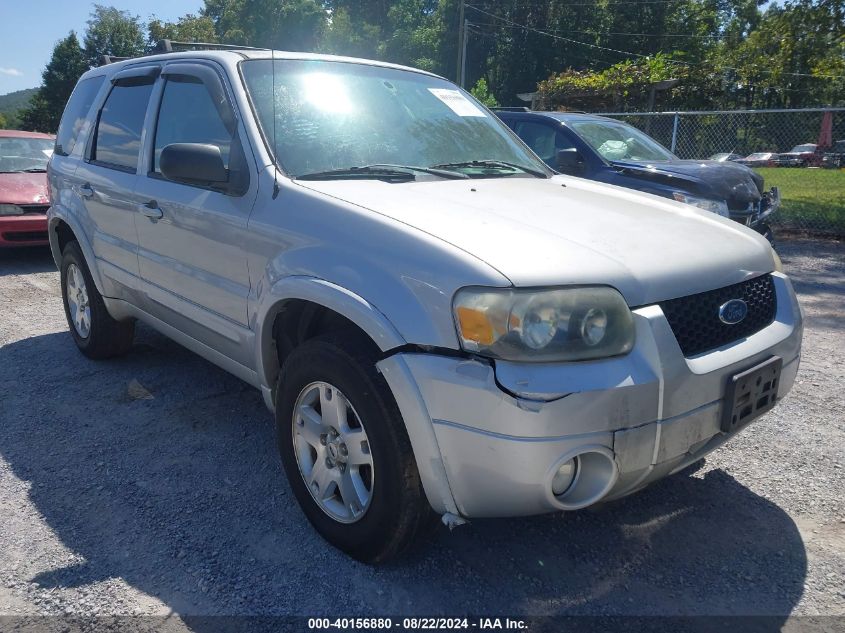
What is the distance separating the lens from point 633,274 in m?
2.21

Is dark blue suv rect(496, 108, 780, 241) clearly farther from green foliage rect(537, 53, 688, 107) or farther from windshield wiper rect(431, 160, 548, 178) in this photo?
green foliage rect(537, 53, 688, 107)

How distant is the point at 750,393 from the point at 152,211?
9.44ft

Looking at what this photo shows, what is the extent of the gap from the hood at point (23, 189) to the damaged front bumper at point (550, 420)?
747 centimetres

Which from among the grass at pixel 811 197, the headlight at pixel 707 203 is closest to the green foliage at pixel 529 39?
the grass at pixel 811 197

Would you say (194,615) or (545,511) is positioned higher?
(545,511)

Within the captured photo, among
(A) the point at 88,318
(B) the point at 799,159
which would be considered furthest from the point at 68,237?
(B) the point at 799,159

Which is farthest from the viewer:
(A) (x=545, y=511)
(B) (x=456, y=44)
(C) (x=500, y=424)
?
(B) (x=456, y=44)

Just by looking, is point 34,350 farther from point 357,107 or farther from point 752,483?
point 752,483

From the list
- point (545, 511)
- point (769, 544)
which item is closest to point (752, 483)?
point (769, 544)

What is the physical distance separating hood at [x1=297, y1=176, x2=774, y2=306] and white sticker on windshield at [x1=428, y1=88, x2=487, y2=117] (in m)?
0.81

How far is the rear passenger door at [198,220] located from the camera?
117 inches

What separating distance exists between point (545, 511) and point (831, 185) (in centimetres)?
1595

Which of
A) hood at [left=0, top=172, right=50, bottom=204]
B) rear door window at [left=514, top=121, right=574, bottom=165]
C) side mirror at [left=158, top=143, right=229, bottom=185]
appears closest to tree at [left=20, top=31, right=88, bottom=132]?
hood at [left=0, top=172, right=50, bottom=204]

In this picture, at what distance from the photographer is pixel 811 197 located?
14281mm
